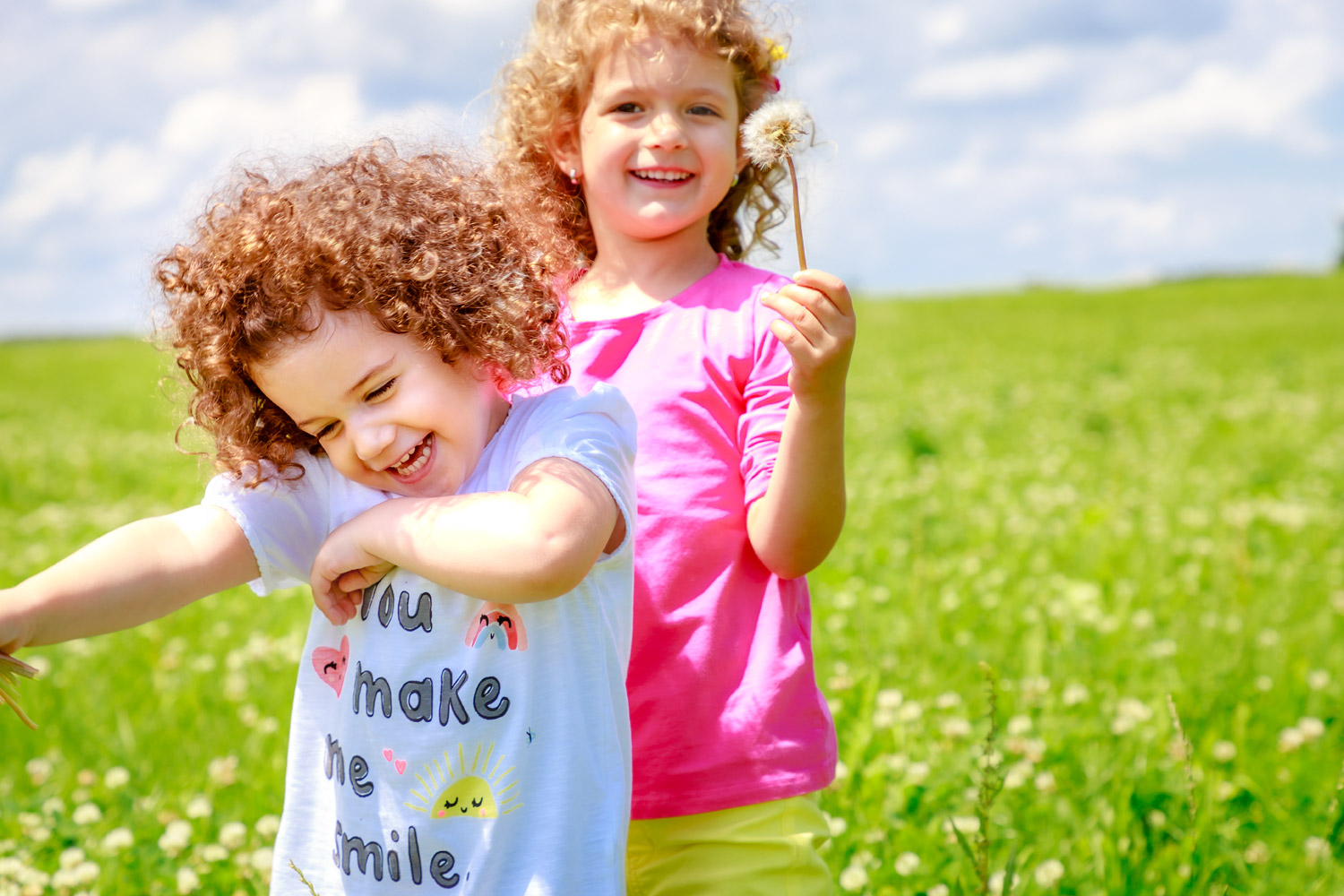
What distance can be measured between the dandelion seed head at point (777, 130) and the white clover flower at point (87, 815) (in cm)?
247

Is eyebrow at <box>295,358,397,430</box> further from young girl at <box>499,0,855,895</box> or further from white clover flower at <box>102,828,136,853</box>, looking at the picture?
white clover flower at <box>102,828,136,853</box>

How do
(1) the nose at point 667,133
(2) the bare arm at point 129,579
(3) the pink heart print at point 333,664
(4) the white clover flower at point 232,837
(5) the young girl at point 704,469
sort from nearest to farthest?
(2) the bare arm at point 129,579
(3) the pink heart print at point 333,664
(5) the young girl at point 704,469
(1) the nose at point 667,133
(4) the white clover flower at point 232,837

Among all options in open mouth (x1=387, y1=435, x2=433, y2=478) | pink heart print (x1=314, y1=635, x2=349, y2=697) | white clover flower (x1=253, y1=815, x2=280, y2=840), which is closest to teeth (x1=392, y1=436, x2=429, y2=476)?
open mouth (x1=387, y1=435, x2=433, y2=478)

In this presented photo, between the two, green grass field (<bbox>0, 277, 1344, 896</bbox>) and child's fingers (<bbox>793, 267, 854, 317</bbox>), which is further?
green grass field (<bbox>0, 277, 1344, 896</bbox>)

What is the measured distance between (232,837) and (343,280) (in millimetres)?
1826

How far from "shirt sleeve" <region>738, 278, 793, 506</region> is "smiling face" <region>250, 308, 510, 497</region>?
0.55 meters

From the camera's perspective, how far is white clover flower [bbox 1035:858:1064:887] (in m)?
2.55

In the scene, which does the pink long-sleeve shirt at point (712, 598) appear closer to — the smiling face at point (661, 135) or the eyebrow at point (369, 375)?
the smiling face at point (661, 135)

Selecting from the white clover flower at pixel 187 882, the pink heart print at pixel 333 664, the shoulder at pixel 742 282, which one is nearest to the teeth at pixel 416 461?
the pink heart print at pixel 333 664

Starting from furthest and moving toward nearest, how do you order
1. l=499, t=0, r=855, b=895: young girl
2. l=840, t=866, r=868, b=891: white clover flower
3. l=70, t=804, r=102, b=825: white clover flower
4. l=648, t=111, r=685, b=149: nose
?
l=70, t=804, r=102, b=825: white clover flower < l=840, t=866, r=868, b=891: white clover flower < l=648, t=111, r=685, b=149: nose < l=499, t=0, r=855, b=895: young girl

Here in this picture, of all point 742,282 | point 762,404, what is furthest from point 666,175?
point 762,404

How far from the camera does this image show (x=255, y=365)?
1693 mm

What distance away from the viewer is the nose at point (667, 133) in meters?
2.14

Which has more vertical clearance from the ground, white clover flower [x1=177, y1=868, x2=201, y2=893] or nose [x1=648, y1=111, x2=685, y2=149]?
nose [x1=648, y1=111, x2=685, y2=149]
